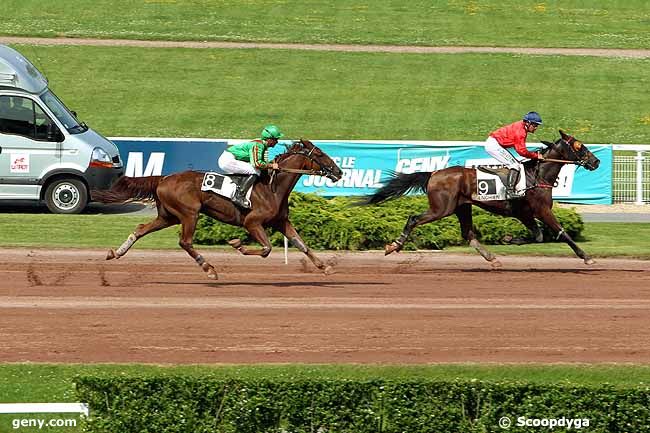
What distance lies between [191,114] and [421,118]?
7.03 meters

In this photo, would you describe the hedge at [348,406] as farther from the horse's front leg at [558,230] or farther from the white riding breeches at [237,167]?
the horse's front leg at [558,230]

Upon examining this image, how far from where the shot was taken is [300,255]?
19.5 m

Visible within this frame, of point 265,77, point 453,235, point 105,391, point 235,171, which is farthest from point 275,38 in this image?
point 105,391

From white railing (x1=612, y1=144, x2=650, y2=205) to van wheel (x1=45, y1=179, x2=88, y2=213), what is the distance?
1144 centimetres

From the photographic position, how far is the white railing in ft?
86.7

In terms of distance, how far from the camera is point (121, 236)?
69.2 feet

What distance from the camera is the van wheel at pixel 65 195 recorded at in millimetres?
24312

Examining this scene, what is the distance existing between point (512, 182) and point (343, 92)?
21.9 meters

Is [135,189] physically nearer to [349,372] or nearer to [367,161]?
[349,372]

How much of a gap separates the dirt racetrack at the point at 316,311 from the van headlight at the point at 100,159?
561 cm

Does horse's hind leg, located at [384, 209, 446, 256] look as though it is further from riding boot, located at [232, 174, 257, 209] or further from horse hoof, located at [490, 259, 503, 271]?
riding boot, located at [232, 174, 257, 209]

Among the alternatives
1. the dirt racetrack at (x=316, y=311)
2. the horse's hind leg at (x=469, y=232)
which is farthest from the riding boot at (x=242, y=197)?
the horse's hind leg at (x=469, y=232)

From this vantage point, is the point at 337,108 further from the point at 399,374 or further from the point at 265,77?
the point at 399,374

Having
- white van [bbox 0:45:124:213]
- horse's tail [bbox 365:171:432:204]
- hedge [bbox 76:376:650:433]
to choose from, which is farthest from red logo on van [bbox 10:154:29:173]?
hedge [bbox 76:376:650:433]
